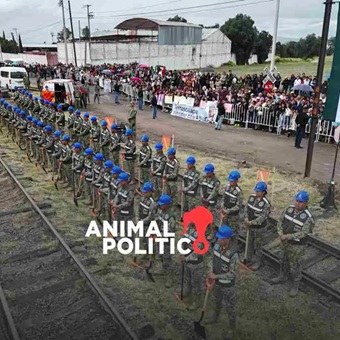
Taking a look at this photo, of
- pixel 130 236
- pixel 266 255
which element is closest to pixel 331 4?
pixel 266 255

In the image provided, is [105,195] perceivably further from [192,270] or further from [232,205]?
[192,270]

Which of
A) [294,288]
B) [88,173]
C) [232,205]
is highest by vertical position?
[232,205]

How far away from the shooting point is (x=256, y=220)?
23.6ft

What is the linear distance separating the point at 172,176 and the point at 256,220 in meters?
3.05

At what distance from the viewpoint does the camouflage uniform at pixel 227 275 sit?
5.50m

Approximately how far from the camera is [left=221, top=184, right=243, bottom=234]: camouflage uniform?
783 centimetres

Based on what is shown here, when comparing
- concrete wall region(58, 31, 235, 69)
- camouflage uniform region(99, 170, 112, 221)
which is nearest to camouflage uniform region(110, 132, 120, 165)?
camouflage uniform region(99, 170, 112, 221)

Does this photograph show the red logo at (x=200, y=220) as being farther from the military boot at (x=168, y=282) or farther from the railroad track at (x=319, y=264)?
the railroad track at (x=319, y=264)

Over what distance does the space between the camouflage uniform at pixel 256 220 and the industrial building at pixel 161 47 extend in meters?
45.1

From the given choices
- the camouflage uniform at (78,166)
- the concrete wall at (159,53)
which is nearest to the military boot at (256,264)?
the camouflage uniform at (78,166)

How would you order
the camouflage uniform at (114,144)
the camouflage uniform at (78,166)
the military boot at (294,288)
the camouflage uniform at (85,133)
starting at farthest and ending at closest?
the camouflage uniform at (85,133), the camouflage uniform at (114,144), the camouflage uniform at (78,166), the military boot at (294,288)

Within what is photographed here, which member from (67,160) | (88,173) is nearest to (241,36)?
(67,160)

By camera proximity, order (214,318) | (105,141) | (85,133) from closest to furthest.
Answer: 1. (214,318)
2. (105,141)
3. (85,133)

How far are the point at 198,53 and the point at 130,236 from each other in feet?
176
